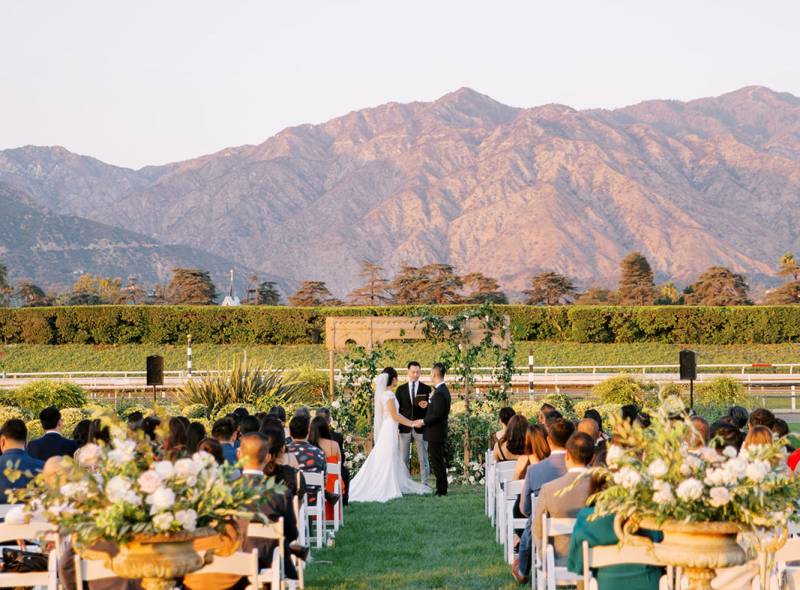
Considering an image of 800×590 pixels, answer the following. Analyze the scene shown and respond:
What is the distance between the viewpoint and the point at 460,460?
63.6 feet

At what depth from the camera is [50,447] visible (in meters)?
10.9

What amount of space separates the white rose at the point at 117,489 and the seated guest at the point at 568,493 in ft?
10.8

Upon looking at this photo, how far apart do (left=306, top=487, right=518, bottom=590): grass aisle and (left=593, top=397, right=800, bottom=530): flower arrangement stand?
4.13m

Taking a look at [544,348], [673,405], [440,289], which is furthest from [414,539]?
[440,289]

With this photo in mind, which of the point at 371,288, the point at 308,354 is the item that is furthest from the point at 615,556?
the point at 371,288

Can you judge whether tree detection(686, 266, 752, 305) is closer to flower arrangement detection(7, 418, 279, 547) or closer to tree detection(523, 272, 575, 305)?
tree detection(523, 272, 575, 305)

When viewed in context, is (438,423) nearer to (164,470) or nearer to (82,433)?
(82,433)

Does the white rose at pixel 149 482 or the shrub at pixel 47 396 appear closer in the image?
the white rose at pixel 149 482

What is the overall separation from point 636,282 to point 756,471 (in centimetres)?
9719

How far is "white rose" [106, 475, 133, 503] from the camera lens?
531cm

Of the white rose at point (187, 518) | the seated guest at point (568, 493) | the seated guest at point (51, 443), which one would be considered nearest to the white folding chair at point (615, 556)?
the seated guest at point (568, 493)

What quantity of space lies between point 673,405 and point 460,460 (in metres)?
13.7

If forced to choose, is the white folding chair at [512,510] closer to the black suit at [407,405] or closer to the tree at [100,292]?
the black suit at [407,405]

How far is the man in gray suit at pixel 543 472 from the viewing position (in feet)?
29.6
